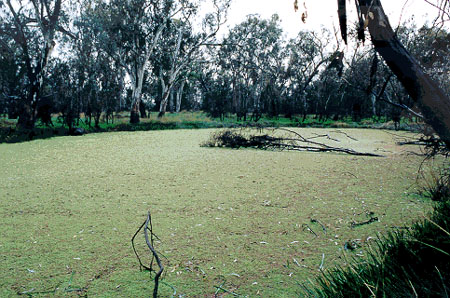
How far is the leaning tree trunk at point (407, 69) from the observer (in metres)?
1.10

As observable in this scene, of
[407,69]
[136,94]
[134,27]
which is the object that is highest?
[134,27]

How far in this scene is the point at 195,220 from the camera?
80.9 inches

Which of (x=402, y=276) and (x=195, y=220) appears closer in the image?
(x=402, y=276)

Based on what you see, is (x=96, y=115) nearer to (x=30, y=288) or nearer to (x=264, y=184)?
(x=264, y=184)

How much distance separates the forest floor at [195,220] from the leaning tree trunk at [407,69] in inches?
25.5

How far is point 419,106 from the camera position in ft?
3.73

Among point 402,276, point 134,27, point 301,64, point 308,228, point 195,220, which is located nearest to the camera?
point 402,276

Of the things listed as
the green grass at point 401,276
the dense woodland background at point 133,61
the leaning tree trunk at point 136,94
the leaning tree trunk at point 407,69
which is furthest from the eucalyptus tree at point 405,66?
the leaning tree trunk at point 136,94

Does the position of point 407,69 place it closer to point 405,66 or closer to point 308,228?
point 405,66

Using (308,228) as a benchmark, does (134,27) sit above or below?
above

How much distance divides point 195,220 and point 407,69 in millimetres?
1417

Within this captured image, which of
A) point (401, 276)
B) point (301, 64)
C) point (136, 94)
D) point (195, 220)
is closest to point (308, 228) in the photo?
point (195, 220)

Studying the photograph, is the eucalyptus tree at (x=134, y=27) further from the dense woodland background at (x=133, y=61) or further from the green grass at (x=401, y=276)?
the green grass at (x=401, y=276)

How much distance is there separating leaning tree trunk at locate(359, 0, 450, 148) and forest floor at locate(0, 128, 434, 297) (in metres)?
0.65
